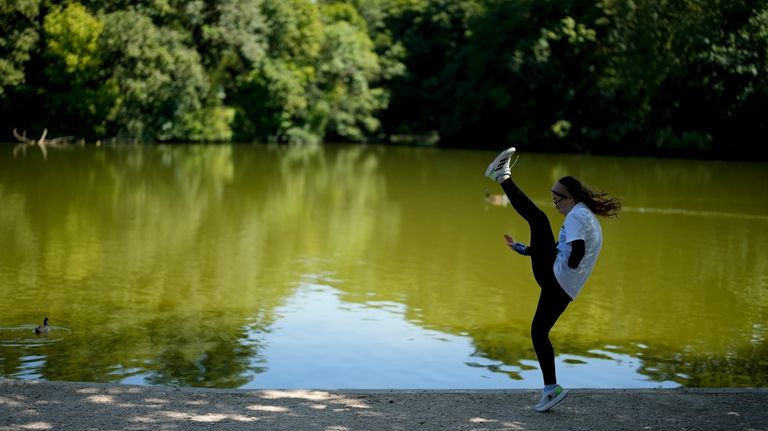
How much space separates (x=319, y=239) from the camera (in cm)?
2038

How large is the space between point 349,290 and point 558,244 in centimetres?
802

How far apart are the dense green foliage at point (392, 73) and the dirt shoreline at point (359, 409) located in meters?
46.3

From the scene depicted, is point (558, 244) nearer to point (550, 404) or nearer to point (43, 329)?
point (550, 404)

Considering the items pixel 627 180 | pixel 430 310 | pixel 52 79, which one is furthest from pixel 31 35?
pixel 430 310

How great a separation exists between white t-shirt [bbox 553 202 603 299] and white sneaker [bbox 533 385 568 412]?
2.41ft

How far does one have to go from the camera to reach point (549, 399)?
23.3ft

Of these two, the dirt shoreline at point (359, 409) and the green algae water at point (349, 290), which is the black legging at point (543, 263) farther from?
the green algae water at point (349, 290)


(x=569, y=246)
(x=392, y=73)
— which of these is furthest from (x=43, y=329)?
(x=392, y=73)

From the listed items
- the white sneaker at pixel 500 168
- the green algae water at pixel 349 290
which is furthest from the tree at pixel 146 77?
the white sneaker at pixel 500 168

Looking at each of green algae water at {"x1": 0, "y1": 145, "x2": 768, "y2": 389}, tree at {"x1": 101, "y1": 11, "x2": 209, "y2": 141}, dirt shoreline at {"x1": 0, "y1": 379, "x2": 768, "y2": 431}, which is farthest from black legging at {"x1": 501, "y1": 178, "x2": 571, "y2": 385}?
tree at {"x1": 101, "y1": 11, "x2": 209, "y2": 141}

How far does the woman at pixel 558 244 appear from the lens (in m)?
6.84

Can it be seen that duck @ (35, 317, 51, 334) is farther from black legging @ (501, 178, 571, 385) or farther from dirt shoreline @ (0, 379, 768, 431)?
black legging @ (501, 178, 571, 385)

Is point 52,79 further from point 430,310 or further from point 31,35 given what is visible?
point 430,310

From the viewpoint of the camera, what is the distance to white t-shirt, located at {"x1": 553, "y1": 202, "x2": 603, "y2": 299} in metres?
6.85
